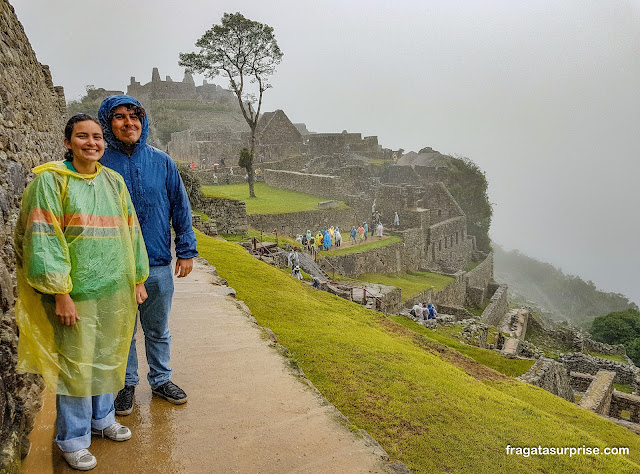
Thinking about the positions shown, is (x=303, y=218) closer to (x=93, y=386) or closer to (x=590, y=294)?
(x=93, y=386)

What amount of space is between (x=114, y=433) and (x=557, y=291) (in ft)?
229

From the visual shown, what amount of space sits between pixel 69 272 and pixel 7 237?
4.07 ft

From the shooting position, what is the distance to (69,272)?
2646mm

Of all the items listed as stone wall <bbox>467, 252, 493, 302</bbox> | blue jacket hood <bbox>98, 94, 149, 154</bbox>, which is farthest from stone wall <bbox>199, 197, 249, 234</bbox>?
stone wall <bbox>467, 252, 493, 302</bbox>

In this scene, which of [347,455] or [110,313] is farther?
[347,455]

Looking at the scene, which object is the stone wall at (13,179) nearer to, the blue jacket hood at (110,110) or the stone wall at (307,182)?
the blue jacket hood at (110,110)

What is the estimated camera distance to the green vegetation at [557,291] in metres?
52.7

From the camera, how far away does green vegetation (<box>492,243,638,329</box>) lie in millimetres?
52656

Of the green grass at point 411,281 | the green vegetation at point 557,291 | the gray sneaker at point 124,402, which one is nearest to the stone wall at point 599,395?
the green grass at point 411,281

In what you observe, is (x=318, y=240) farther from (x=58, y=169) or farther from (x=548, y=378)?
(x=58, y=169)

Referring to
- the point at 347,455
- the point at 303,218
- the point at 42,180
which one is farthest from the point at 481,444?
the point at 303,218

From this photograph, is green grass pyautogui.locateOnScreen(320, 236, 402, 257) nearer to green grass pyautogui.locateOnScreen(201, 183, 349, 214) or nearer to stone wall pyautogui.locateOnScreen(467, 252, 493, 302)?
green grass pyautogui.locateOnScreen(201, 183, 349, 214)

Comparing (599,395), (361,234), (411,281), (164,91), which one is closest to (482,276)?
(411,281)

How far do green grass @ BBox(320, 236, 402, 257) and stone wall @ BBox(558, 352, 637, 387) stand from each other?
10.3m
